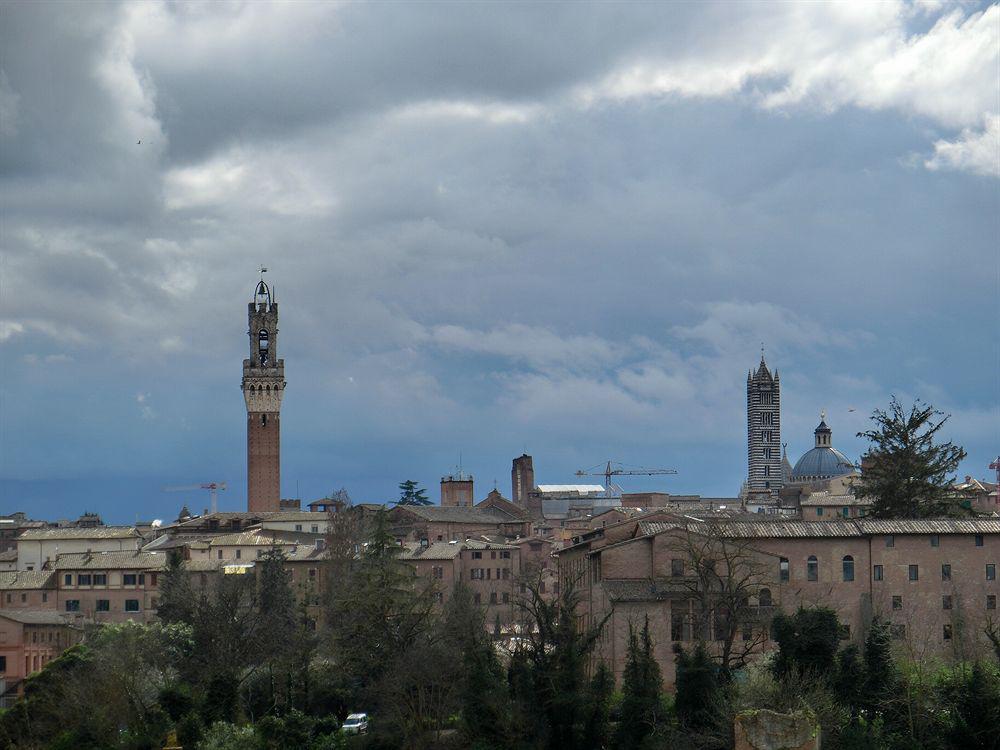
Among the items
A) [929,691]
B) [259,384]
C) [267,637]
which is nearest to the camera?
[929,691]

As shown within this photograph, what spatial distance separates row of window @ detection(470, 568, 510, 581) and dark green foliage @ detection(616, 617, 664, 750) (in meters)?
46.6

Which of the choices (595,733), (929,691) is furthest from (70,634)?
(929,691)

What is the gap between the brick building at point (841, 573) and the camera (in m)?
57.9

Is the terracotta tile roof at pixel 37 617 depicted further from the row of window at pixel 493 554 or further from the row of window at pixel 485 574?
the row of window at pixel 493 554

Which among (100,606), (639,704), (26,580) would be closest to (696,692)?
(639,704)

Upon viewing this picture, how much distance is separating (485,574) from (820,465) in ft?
283

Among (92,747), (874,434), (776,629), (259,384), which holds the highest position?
(259,384)

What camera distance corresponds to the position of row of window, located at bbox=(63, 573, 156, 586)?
285ft

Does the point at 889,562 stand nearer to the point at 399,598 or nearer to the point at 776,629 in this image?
the point at 776,629

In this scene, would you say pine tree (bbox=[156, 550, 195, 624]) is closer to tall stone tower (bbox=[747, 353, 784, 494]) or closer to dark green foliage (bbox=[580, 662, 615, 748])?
dark green foliage (bbox=[580, 662, 615, 748])

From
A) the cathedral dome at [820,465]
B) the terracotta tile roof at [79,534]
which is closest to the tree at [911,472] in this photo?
the terracotta tile roof at [79,534]

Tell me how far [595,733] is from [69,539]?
199 feet

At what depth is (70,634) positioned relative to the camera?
251ft

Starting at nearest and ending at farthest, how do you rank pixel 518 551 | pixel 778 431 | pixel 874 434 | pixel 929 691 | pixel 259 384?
pixel 929 691
pixel 874 434
pixel 518 551
pixel 259 384
pixel 778 431
